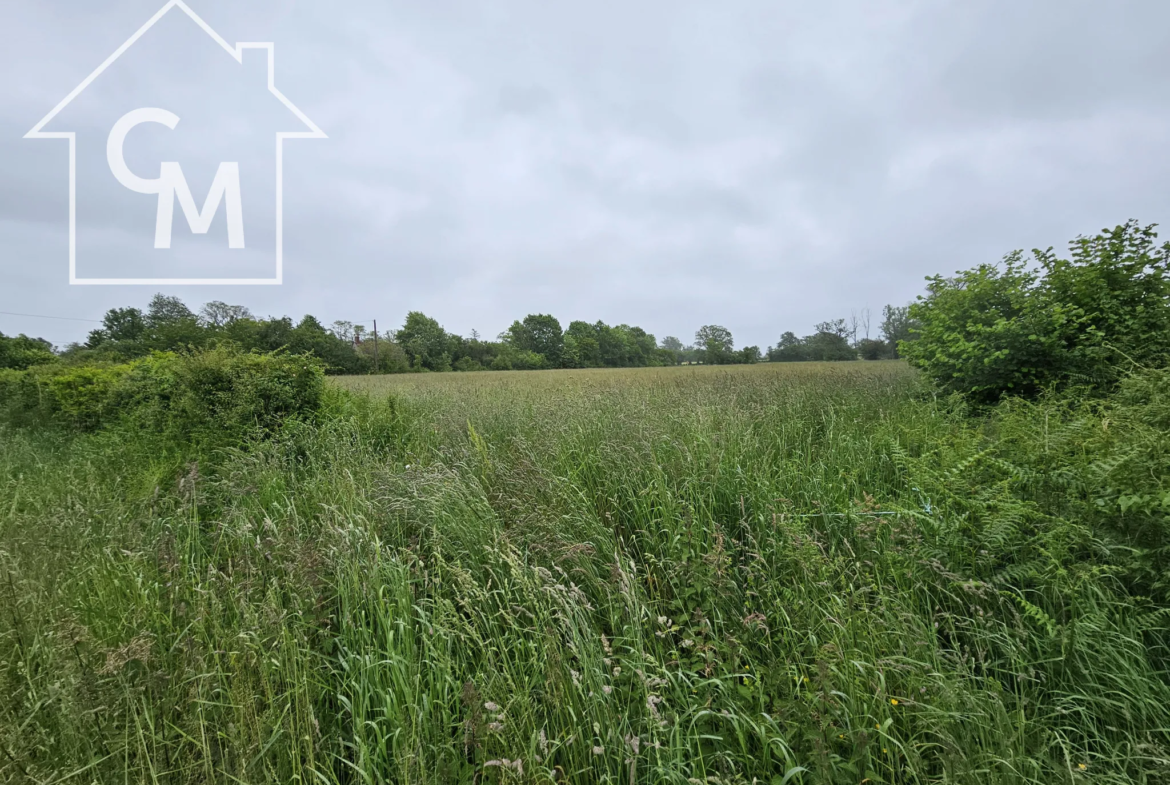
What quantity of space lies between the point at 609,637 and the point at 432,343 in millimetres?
70390

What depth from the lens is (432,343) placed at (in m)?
67.6

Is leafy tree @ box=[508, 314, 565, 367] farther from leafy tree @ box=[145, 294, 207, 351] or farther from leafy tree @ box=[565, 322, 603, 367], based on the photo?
leafy tree @ box=[145, 294, 207, 351]

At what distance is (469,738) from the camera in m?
1.62

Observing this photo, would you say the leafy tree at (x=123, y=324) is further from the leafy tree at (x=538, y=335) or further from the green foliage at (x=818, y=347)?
the green foliage at (x=818, y=347)

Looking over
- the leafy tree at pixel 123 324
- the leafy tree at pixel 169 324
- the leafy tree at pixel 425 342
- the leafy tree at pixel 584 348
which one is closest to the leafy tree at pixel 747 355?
the leafy tree at pixel 584 348

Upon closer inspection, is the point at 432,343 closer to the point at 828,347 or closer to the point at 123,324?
the point at 123,324

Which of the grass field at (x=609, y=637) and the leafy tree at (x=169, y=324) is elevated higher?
the leafy tree at (x=169, y=324)

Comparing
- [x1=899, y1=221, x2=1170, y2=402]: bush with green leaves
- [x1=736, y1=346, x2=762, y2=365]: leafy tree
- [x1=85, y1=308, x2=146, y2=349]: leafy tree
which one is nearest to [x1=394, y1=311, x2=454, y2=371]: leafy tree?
[x1=85, y1=308, x2=146, y2=349]: leafy tree

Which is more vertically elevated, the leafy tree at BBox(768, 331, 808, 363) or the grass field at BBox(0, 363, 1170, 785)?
the leafy tree at BBox(768, 331, 808, 363)

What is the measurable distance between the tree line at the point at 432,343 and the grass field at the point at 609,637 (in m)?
20.0

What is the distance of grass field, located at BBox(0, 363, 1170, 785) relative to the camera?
1.56 meters

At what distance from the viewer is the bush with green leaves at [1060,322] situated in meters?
5.50

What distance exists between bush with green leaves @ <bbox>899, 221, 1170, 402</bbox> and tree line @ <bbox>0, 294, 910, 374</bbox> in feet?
82.8

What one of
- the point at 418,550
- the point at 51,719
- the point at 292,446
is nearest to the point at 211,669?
the point at 51,719
